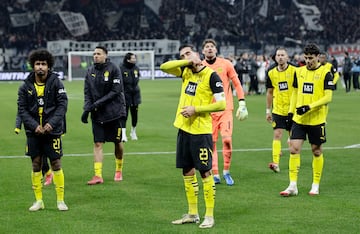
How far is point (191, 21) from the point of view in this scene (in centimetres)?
7075

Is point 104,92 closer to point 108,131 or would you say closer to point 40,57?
point 108,131

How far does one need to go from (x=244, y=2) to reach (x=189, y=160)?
63218 mm

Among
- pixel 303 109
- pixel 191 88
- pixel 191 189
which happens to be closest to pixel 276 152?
pixel 303 109

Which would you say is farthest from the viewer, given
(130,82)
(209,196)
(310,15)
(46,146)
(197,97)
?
(310,15)

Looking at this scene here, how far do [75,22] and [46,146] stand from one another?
6131cm

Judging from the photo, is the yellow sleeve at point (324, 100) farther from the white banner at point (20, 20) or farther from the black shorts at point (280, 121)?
the white banner at point (20, 20)

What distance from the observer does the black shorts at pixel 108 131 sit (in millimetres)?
12797

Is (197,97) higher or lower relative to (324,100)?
higher

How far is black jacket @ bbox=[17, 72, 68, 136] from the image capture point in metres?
10.2

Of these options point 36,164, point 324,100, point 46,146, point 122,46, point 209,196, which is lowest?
point 122,46

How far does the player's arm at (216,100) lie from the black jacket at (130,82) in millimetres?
9881

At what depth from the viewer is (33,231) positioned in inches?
356

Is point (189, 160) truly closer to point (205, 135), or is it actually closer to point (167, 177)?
point (205, 135)

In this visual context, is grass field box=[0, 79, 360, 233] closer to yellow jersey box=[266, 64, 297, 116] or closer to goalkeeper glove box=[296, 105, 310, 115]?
yellow jersey box=[266, 64, 297, 116]
